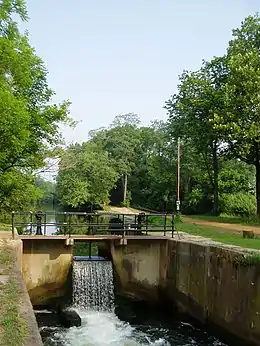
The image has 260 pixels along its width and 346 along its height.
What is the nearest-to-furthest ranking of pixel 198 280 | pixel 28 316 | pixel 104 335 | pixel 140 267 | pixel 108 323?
pixel 28 316, pixel 104 335, pixel 198 280, pixel 108 323, pixel 140 267

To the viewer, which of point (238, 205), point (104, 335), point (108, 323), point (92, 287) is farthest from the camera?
point (238, 205)

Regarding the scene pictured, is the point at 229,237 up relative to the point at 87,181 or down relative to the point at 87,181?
down

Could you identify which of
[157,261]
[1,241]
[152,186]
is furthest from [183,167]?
[1,241]

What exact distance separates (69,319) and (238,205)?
24478 millimetres

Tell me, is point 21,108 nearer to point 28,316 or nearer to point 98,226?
point 98,226

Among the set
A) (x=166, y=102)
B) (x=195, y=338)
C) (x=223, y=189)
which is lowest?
(x=195, y=338)

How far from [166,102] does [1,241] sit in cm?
2452

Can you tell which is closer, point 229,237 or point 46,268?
point 46,268

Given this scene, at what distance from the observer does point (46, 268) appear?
16.4m

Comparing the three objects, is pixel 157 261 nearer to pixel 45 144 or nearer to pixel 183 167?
pixel 45 144

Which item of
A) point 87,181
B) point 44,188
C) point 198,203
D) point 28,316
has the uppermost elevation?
point 87,181

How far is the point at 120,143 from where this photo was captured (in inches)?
2450

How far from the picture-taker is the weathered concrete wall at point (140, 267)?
1692cm

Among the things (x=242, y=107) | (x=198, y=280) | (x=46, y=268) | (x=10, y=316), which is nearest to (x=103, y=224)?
(x=46, y=268)
